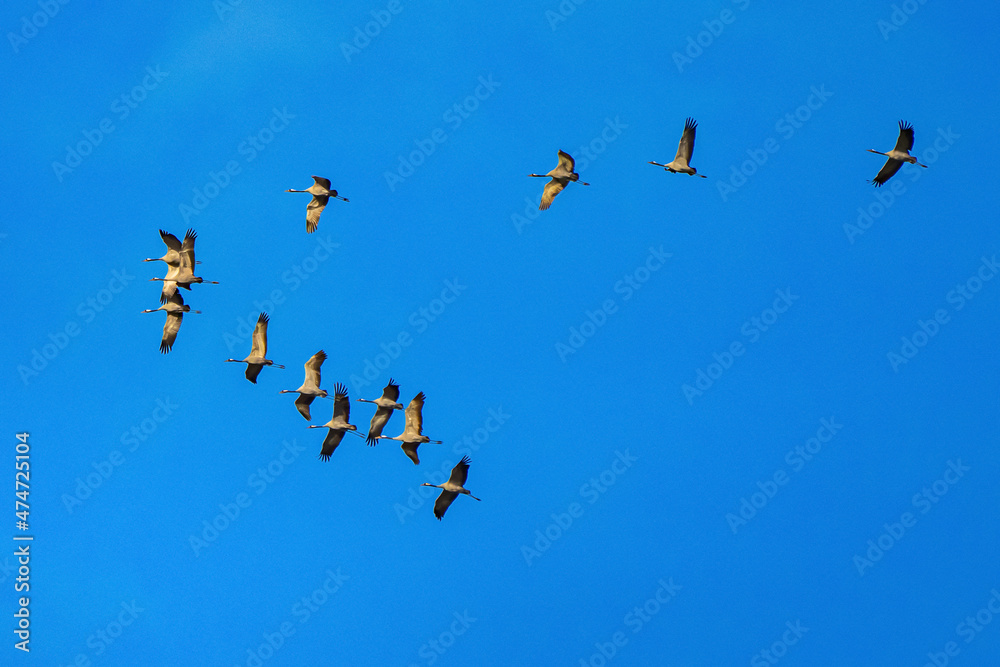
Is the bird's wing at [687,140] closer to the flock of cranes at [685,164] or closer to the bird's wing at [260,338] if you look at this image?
the flock of cranes at [685,164]

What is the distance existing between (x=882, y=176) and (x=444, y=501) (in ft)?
74.5

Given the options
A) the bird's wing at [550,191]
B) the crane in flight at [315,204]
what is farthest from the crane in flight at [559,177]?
the crane in flight at [315,204]

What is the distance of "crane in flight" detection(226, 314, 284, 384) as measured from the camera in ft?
214

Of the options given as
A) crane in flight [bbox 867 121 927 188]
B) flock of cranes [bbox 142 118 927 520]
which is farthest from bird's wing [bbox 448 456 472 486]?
crane in flight [bbox 867 121 927 188]

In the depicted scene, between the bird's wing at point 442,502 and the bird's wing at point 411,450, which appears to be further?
the bird's wing at point 442,502

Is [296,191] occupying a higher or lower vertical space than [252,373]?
higher

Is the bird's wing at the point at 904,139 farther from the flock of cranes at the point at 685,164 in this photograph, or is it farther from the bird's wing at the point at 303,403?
the bird's wing at the point at 303,403

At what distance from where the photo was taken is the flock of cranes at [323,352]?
62.9m

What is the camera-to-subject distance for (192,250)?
63406mm

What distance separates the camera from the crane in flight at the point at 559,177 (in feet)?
211

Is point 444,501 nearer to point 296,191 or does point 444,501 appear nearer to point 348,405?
point 348,405

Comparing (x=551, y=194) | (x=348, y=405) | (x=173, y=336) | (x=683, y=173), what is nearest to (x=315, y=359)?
(x=348, y=405)

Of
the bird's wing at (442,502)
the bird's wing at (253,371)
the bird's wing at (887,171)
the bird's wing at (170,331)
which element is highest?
the bird's wing at (887,171)

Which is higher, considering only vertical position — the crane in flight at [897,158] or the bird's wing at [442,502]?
the crane in flight at [897,158]
